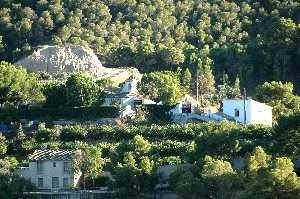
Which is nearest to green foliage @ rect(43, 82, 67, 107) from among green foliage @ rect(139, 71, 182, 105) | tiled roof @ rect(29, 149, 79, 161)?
green foliage @ rect(139, 71, 182, 105)

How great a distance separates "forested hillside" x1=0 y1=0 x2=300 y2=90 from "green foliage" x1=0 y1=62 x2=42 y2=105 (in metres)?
16.8

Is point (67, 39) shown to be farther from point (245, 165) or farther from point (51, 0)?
point (245, 165)

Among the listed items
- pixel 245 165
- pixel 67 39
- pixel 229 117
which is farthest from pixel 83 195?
pixel 67 39

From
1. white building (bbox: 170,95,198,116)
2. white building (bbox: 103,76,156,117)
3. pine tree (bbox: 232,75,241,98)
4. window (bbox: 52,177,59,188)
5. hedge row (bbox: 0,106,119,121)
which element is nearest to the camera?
window (bbox: 52,177,59,188)

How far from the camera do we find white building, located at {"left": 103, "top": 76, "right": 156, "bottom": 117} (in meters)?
60.4

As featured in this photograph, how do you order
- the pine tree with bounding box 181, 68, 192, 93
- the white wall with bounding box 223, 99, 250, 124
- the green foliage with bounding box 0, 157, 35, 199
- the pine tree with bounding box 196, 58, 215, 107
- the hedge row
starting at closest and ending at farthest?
the green foliage with bounding box 0, 157, 35, 199
the white wall with bounding box 223, 99, 250, 124
the hedge row
the pine tree with bounding box 181, 68, 192, 93
the pine tree with bounding box 196, 58, 215, 107

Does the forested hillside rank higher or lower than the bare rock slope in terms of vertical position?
higher

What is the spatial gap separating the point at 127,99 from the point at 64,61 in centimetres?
1426

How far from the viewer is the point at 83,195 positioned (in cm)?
4806

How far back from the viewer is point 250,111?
2255 inches

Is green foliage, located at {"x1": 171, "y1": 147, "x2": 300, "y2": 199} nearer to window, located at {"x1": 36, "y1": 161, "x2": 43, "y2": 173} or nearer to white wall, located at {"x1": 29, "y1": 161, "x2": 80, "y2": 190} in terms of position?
white wall, located at {"x1": 29, "y1": 161, "x2": 80, "y2": 190}

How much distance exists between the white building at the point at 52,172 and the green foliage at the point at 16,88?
9.05 metres

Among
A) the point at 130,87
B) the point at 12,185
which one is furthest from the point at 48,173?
the point at 130,87

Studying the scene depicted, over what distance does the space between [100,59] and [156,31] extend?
26.6ft
